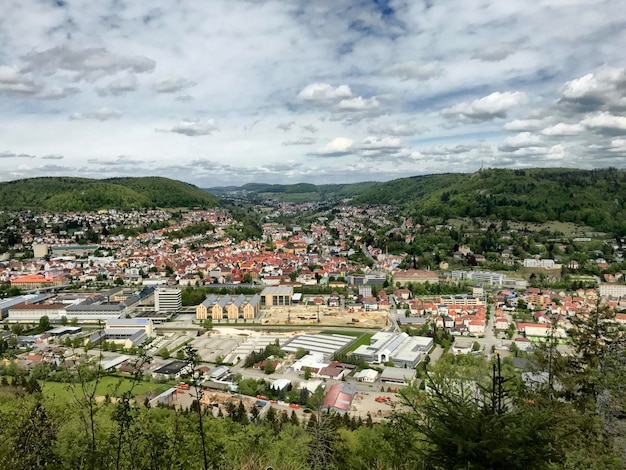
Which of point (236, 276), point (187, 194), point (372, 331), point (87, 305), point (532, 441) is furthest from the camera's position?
point (187, 194)

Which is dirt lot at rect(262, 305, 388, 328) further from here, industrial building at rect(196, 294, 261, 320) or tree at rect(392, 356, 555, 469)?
tree at rect(392, 356, 555, 469)

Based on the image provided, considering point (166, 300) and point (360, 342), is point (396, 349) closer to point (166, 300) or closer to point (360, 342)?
point (360, 342)

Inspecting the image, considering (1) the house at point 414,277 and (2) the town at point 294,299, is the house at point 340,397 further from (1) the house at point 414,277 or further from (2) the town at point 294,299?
(1) the house at point 414,277

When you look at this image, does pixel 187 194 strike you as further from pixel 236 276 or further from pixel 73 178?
pixel 236 276

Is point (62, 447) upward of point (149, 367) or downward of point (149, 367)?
upward

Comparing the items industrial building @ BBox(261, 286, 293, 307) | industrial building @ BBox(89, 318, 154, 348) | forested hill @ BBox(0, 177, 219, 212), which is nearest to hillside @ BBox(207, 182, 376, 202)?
forested hill @ BBox(0, 177, 219, 212)

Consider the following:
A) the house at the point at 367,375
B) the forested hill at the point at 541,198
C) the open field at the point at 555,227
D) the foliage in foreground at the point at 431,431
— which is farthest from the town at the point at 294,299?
the forested hill at the point at 541,198

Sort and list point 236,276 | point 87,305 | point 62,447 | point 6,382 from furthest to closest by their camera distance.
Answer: point 236,276
point 87,305
point 6,382
point 62,447

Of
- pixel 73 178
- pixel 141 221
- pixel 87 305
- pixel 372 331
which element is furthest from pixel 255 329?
pixel 73 178
